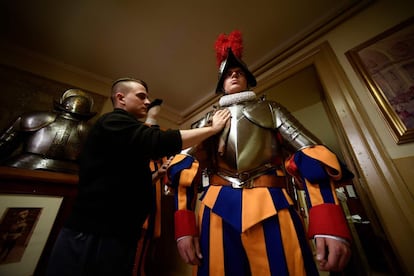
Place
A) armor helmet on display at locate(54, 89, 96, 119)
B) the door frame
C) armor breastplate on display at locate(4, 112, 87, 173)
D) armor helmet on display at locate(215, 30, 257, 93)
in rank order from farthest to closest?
armor helmet on display at locate(54, 89, 96, 119) < armor breastplate on display at locate(4, 112, 87, 173) < armor helmet on display at locate(215, 30, 257, 93) < the door frame

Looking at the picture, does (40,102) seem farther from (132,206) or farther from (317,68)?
(317,68)

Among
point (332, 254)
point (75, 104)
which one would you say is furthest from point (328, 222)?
point (75, 104)

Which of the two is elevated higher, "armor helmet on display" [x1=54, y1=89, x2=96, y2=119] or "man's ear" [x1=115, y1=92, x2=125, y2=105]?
"armor helmet on display" [x1=54, y1=89, x2=96, y2=119]

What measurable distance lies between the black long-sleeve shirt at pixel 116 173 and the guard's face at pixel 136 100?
0.16m

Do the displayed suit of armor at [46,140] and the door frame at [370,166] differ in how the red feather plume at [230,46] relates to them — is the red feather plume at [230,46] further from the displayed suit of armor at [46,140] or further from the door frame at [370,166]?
the displayed suit of armor at [46,140]

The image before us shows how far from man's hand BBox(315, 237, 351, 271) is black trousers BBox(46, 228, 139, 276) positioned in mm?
651

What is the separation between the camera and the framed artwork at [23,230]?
0.70 m

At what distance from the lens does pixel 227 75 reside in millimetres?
844

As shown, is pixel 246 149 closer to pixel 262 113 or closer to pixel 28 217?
pixel 262 113

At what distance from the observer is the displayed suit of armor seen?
1.05 m

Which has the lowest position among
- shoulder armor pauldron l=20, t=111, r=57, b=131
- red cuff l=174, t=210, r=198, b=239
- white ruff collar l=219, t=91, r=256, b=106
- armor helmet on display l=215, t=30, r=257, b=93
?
red cuff l=174, t=210, r=198, b=239

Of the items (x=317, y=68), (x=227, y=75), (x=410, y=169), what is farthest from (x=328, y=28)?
(x=410, y=169)

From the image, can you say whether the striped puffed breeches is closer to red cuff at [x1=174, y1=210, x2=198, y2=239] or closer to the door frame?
red cuff at [x1=174, y1=210, x2=198, y2=239]

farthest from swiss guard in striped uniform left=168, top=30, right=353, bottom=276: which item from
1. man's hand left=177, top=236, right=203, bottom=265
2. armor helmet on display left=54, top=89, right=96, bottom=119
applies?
armor helmet on display left=54, top=89, right=96, bottom=119
